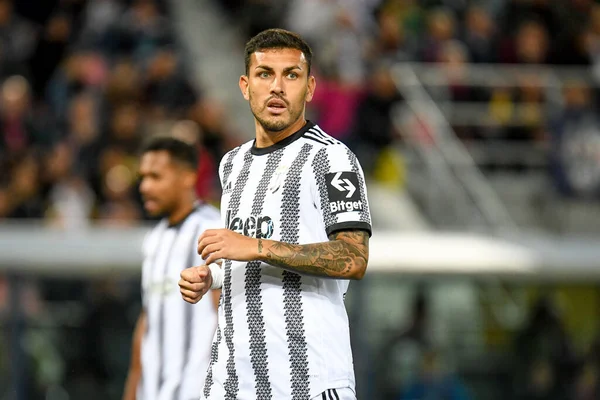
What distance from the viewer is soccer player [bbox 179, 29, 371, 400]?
13.7 feet

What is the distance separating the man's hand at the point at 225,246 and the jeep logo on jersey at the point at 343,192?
333 millimetres

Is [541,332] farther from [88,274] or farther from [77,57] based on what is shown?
[77,57]

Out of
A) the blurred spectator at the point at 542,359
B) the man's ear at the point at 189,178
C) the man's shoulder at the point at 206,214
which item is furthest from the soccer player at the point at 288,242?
the blurred spectator at the point at 542,359

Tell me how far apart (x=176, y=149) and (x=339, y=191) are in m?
2.30

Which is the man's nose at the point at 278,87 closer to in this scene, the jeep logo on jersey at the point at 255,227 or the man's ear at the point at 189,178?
the jeep logo on jersey at the point at 255,227

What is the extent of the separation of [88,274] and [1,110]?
223 cm

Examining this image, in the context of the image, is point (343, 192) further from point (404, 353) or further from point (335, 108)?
point (335, 108)

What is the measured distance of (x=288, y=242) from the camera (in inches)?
165

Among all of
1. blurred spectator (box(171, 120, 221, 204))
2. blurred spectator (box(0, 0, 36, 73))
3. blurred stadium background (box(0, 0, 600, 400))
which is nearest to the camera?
blurred stadium background (box(0, 0, 600, 400))

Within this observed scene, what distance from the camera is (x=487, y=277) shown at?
1100 cm

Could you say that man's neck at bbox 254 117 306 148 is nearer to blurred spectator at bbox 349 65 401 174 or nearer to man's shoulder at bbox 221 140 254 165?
man's shoulder at bbox 221 140 254 165

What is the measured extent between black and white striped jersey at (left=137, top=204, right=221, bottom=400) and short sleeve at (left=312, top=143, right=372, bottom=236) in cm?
172

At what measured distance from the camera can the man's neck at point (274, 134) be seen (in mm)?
4363

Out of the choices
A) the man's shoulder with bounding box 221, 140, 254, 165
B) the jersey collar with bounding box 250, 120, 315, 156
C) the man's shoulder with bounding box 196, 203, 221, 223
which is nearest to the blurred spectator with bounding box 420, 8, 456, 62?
the man's shoulder with bounding box 196, 203, 221, 223
